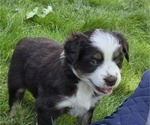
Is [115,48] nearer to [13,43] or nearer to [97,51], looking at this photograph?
[97,51]

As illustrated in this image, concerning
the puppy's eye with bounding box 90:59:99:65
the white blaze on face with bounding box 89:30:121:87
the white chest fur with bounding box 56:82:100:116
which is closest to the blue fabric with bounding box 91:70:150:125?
the white chest fur with bounding box 56:82:100:116

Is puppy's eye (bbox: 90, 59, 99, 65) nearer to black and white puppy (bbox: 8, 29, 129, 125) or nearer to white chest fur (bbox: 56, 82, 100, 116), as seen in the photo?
black and white puppy (bbox: 8, 29, 129, 125)

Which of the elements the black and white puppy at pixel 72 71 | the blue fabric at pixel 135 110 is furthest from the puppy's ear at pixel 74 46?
the blue fabric at pixel 135 110

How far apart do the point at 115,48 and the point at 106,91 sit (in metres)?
0.34

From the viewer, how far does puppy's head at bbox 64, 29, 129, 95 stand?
11.3 ft

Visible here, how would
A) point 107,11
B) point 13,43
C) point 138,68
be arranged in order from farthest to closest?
point 107,11
point 138,68
point 13,43

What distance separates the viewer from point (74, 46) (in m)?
3.58

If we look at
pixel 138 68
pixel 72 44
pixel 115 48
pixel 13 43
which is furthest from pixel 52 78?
pixel 138 68

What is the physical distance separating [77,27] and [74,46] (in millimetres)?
1923

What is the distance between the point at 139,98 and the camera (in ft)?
13.3

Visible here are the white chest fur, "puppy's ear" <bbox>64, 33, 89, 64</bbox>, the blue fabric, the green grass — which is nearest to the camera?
"puppy's ear" <bbox>64, 33, 89, 64</bbox>

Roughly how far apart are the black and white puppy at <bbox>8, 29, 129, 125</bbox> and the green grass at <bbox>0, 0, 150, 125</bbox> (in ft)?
1.06

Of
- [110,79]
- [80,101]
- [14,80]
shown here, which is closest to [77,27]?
[14,80]

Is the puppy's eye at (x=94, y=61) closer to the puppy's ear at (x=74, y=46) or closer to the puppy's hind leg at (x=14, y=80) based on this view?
the puppy's ear at (x=74, y=46)
